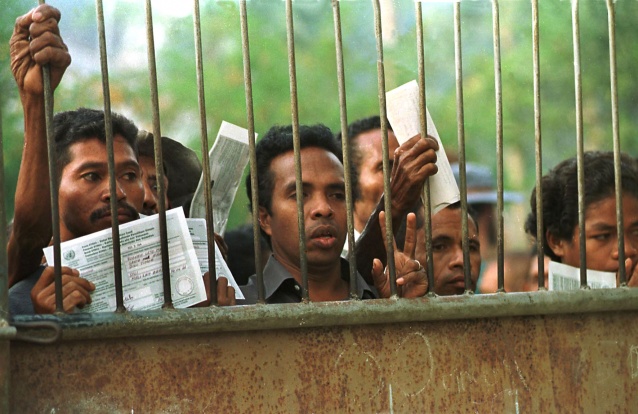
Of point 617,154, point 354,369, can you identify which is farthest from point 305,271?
point 617,154

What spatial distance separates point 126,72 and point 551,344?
2.75m

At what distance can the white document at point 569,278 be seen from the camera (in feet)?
9.78

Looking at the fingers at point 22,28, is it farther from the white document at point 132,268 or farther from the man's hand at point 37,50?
the white document at point 132,268

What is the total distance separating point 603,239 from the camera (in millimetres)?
3652

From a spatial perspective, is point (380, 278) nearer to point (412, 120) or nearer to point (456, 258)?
point (412, 120)

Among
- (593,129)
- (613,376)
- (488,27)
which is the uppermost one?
(488,27)

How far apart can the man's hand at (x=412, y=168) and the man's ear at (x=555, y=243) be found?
3.77ft

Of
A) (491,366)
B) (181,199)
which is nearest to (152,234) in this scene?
(491,366)

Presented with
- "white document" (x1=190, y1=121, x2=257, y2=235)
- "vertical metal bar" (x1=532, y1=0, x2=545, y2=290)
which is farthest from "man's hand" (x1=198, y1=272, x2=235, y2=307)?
"vertical metal bar" (x1=532, y1=0, x2=545, y2=290)

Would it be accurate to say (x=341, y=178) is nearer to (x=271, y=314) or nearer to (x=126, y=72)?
(x=271, y=314)

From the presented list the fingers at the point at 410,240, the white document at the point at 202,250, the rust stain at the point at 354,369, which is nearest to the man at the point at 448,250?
the fingers at the point at 410,240

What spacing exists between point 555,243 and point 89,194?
1907 millimetres

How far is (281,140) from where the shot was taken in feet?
11.5

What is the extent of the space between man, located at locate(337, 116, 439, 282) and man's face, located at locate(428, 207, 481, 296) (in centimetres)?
27
